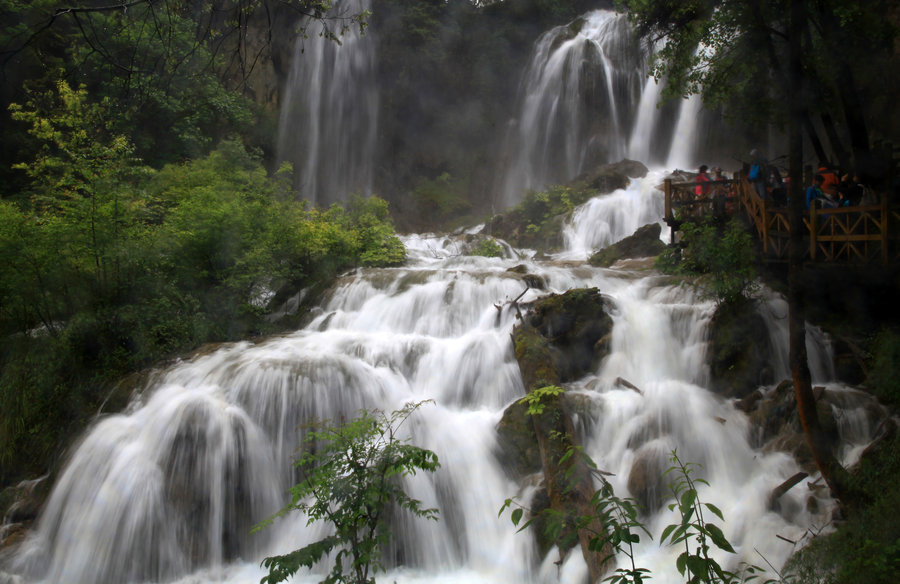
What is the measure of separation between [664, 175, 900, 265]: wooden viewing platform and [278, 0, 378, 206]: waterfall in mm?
18349

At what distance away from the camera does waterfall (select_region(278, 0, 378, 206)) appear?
84.5 ft

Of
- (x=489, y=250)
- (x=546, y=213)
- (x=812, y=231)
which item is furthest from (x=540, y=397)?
(x=546, y=213)

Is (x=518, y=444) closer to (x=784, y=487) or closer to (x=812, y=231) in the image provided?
(x=784, y=487)

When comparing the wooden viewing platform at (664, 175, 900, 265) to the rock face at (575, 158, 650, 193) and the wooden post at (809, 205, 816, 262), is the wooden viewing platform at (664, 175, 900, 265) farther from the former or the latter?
the rock face at (575, 158, 650, 193)

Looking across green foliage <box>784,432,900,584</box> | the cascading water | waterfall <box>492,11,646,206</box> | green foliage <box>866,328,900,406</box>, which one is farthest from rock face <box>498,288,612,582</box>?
waterfall <box>492,11,646,206</box>

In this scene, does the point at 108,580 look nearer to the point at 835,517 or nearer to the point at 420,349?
the point at 420,349

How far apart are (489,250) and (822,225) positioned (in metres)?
9.04

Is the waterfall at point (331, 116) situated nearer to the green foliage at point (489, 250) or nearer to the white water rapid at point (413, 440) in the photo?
the green foliage at point (489, 250)

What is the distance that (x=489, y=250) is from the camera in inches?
654

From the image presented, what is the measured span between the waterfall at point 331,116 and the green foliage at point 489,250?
11224 millimetres

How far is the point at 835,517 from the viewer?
555 centimetres

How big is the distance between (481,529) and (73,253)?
7.68 m

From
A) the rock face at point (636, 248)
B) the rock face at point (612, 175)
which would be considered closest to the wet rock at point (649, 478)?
the rock face at point (636, 248)

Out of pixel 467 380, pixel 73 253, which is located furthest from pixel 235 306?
pixel 467 380
